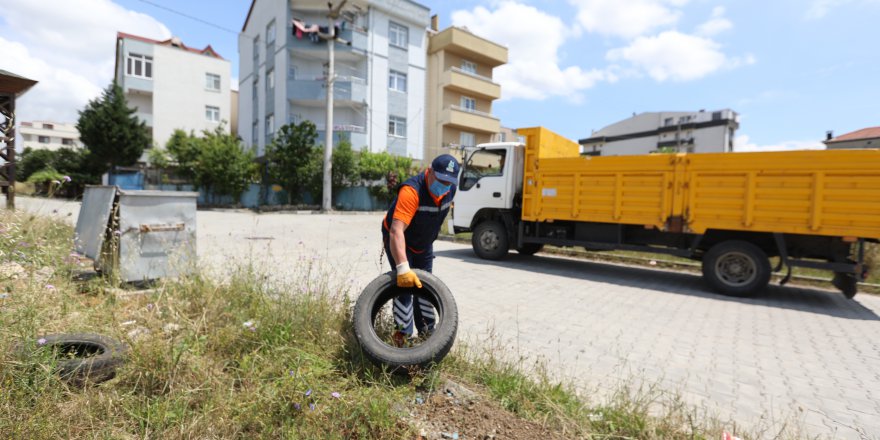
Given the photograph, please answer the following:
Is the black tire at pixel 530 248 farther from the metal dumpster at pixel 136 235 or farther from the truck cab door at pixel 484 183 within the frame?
the metal dumpster at pixel 136 235

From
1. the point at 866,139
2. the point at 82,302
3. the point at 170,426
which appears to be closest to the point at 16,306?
the point at 82,302

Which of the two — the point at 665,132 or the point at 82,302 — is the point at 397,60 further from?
the point at 665,132

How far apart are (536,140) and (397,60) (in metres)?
25.1

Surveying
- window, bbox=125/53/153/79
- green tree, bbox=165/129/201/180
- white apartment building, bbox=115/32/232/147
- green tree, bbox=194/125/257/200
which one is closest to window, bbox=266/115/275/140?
green tree, bbox=194/125/257/200

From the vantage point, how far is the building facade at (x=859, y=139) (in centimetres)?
3509

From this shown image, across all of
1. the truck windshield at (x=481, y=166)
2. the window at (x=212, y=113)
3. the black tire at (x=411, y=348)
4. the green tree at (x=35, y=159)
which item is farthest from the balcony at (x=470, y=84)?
the black tire at (x=411, y=348)

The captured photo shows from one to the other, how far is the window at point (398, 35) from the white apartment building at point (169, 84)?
14.4 m

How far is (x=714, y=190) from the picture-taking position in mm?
6582

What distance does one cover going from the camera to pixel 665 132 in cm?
5284

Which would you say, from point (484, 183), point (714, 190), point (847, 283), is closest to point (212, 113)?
point (484, 183)

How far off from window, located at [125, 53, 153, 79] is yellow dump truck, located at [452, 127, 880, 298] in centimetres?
3572

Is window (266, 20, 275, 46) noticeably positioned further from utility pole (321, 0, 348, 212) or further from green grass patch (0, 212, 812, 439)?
green grass patch (0, 212, 812, 439)

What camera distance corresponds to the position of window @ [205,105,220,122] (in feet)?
116

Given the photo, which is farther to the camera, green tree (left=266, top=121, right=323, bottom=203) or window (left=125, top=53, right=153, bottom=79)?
window (left=125, top=53, right=153, bottom=79)
